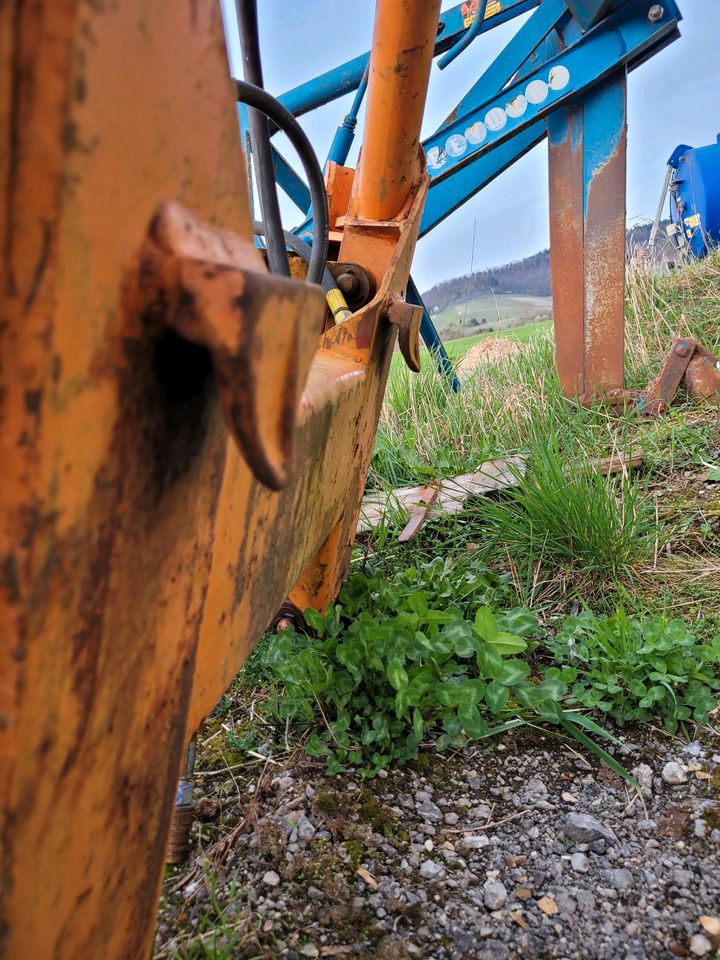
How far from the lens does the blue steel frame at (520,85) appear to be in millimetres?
2984

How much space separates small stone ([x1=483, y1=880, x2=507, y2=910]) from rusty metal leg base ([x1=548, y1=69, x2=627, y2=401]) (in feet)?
8.06

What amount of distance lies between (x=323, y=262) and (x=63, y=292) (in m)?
1.10

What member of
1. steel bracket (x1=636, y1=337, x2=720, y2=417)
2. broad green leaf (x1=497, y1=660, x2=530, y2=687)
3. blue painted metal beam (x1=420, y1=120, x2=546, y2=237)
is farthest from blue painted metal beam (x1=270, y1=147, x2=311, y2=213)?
broad green leaf (x1=497, y1=660, x2=530, y2=687)

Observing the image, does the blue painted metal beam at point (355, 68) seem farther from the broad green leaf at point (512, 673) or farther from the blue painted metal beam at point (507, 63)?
the broad green leaf at point (512, 673)

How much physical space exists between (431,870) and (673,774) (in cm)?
51

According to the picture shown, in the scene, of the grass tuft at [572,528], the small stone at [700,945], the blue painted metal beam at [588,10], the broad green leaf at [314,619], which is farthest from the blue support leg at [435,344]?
the small stone at [700,945]

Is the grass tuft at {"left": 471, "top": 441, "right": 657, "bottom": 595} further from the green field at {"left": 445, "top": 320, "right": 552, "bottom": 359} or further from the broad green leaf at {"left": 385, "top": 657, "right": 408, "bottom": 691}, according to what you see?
the green field at {"left": 445, "top": 320, "right": 552, "bottom": 359}

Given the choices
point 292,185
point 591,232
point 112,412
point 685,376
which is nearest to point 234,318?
point 112,412

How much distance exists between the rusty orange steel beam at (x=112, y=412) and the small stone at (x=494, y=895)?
2.33ft

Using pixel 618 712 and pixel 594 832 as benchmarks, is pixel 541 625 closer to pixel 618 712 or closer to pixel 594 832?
pixel 618 712

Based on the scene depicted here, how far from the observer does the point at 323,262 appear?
132 cm

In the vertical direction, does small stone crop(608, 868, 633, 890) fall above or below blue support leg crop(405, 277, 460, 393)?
below

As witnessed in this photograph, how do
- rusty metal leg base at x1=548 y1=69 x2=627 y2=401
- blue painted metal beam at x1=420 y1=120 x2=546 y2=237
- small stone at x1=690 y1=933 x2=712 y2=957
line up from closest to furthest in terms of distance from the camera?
small stone at x1=690 y1=933 x2=712 y2=957 < rusty metal leg base at x1=548 y1=69 x2=627 y2=401 < blue painted metal beam at x1=420 y1=120 x2=546 y2=237

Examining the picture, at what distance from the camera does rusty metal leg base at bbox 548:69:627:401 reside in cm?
309
